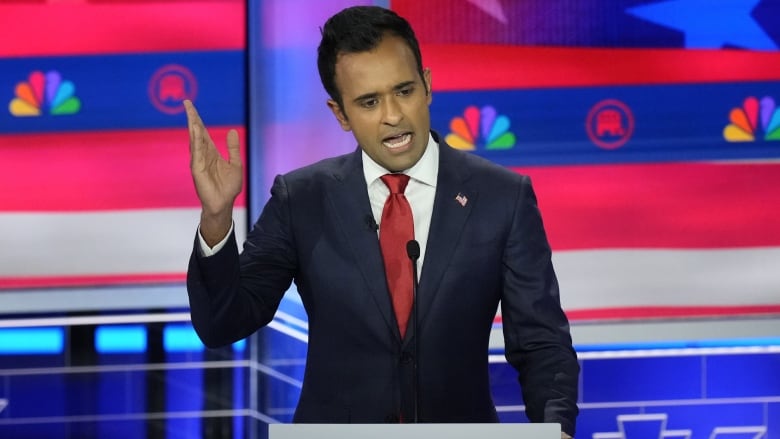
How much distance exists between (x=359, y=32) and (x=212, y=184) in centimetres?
39

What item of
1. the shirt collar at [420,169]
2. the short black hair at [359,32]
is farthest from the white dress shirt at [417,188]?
the short black hair at [359,32]

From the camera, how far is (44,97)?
12.8ft

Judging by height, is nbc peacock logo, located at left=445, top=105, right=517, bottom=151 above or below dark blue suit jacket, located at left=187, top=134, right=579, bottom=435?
above

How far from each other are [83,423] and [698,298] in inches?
81.3

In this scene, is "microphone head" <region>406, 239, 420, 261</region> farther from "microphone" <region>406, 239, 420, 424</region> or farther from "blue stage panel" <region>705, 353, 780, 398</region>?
"blue stage panel" <region>705, 353, 780, 398</region>

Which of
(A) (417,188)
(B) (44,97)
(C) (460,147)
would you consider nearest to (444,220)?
(A) (417,188)

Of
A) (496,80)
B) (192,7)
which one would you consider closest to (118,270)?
(192,7)

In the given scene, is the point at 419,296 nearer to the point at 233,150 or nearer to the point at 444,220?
the point at 444,220

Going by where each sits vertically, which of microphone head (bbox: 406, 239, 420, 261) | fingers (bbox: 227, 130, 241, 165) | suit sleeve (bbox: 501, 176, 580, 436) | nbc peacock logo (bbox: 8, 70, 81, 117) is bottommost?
suit sleeve (bbox: 501, 176, 580, 436)

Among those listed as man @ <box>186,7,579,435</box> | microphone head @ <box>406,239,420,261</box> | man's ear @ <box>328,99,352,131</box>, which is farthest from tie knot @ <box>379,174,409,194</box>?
microphone head @ <box>406,239,420,261</box>

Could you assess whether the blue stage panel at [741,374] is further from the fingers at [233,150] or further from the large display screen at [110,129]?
the fingers at [233,150]

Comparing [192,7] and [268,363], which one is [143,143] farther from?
[268,363]

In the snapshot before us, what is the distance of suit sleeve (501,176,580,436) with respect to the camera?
204 centimetres

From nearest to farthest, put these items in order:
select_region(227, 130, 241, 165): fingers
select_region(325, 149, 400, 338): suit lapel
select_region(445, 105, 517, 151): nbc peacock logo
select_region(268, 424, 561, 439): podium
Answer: select_region(268, 424, 561, 439): podium
select_region(227, 130, 241, 165): fingers
select_region(325, 149, 400, 338): suit lapel
select_region(445, 105, 517, 151): nbc peacock logo
